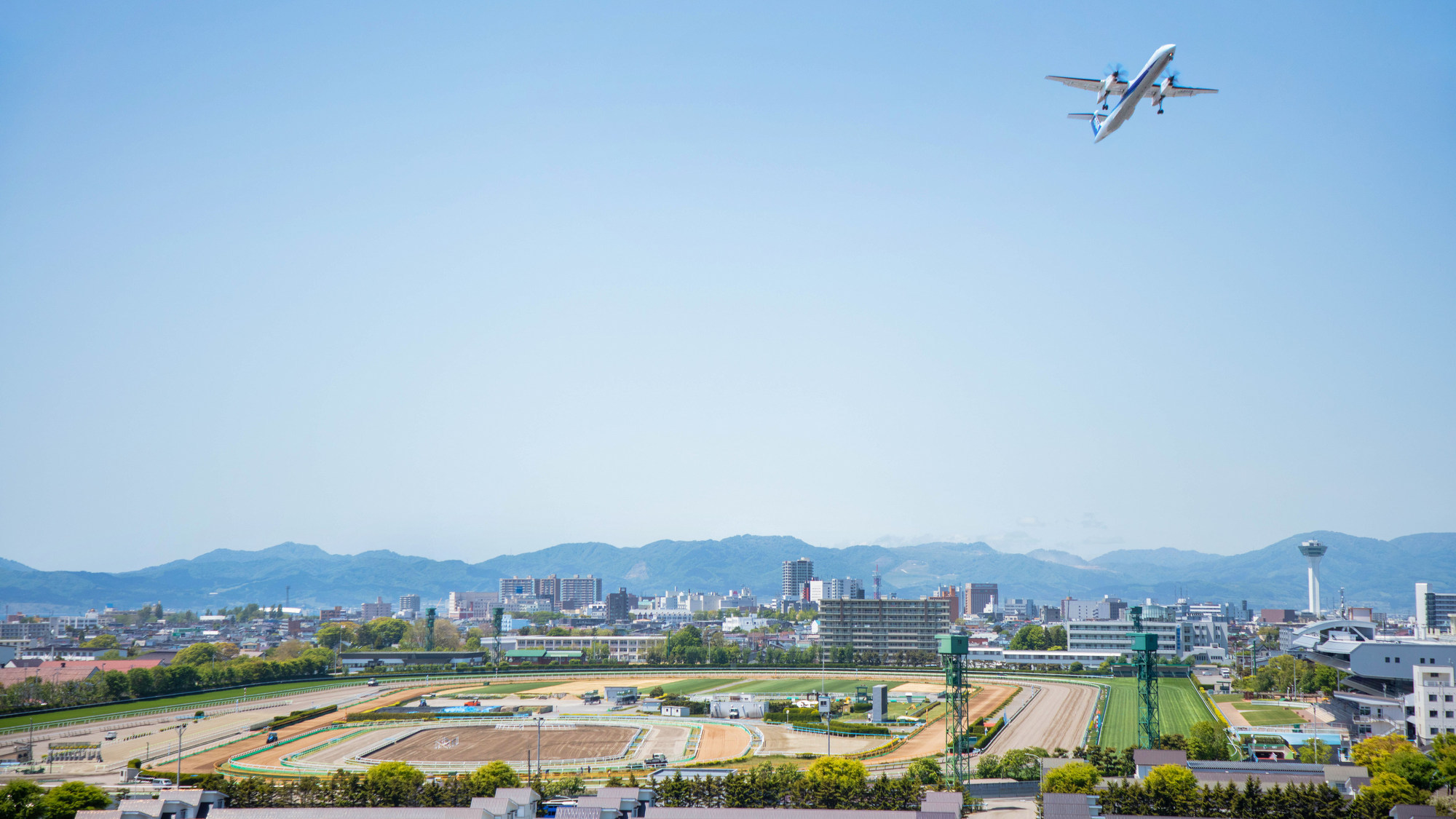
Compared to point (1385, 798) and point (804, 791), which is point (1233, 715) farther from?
point (804, 791)

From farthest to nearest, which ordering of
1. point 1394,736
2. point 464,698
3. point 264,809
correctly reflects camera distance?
point 464,698
point 1394,736
point 264,809

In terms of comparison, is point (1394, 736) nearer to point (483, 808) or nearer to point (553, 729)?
point (483, 808)

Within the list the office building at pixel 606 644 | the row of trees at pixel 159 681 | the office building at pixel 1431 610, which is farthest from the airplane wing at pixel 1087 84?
the office building at pixel 606 644

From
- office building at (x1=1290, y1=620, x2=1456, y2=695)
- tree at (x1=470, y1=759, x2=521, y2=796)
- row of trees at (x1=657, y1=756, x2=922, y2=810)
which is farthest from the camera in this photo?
office building at (x1=1290, y1=620, x2=1456, y2=695)

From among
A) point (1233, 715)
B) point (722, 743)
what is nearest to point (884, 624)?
point (1233, 715)

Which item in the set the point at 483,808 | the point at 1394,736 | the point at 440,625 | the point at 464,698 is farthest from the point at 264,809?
the point at 440,625

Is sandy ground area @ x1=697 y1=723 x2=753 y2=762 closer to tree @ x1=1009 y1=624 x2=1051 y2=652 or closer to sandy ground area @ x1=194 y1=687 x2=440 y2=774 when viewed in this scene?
sandy ground area @ x1=194 y1=687 x2=440 y2=774

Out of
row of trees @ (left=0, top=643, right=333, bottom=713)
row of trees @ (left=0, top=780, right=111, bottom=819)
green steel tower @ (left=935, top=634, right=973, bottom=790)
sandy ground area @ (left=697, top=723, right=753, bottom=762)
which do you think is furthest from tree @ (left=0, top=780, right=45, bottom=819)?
row of trees @ (left=0, top=643, right=333, bottom=713)
